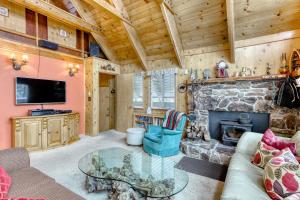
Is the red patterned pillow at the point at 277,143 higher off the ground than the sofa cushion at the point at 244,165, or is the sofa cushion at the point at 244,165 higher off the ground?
the red patterned pillow at the point at 277,143

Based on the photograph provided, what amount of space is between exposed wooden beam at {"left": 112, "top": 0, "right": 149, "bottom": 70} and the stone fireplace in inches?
68.0

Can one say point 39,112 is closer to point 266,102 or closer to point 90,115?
point 90,115

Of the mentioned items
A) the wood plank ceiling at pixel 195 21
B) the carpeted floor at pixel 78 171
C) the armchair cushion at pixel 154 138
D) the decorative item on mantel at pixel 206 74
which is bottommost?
the carpeted floor at pixel 78 171

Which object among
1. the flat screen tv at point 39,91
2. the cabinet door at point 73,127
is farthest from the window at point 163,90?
the flat screen tv at point 39,91

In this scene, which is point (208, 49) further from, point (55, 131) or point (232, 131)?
point (55, 131)

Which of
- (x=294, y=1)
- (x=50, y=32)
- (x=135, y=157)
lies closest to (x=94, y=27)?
(x=50, y=32)

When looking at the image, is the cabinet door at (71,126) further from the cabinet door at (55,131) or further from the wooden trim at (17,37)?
the wooden trim at (17,37)

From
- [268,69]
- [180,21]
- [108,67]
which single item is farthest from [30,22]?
[268,69]

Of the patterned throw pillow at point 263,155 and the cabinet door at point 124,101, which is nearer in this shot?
the patterned throw pillow at point 263,155

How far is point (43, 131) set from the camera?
3.69 m

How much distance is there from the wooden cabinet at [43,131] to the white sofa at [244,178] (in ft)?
12.7

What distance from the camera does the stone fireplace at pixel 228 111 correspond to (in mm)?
3072

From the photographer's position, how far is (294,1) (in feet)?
9.02

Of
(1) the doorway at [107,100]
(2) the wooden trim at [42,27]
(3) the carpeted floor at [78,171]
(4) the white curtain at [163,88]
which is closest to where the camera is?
(3) the carpeted floor at [78,171]
